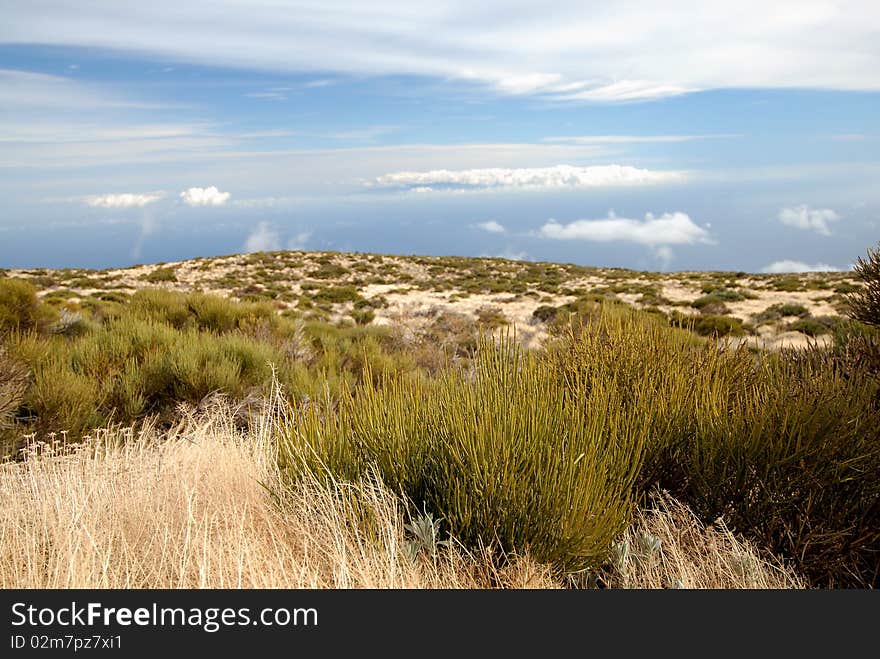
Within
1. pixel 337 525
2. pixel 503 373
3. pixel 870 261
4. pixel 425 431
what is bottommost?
pixel 337 525

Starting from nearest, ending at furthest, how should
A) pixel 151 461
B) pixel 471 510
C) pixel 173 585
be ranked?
pixel 173 585 → pixel 471 510 → pixel 151 461

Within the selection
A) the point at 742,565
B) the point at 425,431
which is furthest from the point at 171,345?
the point at 742,565

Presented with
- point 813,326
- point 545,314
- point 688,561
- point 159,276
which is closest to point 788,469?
point 688,561

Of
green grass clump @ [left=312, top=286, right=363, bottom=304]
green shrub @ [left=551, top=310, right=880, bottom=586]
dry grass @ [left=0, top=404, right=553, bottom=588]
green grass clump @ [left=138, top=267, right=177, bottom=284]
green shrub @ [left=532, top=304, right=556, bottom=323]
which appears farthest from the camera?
green grass clump @ [left=138, top=267, right=177, bottom=284]

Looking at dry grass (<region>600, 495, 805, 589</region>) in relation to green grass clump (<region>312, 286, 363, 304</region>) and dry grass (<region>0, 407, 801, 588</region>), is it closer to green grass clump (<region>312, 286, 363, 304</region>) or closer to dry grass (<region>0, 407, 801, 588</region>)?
dry grass (<region>0, 407, 801, 588</region>)

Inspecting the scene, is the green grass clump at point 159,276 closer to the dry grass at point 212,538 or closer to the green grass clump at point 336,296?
the green grass clump at point 336,296

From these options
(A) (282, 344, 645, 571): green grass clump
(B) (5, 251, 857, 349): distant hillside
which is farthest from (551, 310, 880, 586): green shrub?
(B) (5, 251, 857, 349): distant hillside

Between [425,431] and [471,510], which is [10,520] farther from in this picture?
[471,510]

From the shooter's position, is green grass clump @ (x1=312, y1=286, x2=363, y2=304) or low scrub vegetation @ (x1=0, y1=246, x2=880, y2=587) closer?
low scrub vegetation @ (x1=0, y1=246, x2=880, y2=587)

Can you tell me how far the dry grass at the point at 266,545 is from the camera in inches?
106

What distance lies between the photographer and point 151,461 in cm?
450

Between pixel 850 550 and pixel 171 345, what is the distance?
7.27 metres

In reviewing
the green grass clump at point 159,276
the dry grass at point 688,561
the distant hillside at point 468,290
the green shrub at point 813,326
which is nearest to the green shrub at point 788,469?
the dry grass at point 688,561

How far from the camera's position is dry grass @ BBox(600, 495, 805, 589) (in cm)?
291
